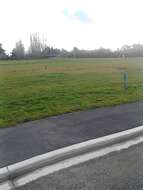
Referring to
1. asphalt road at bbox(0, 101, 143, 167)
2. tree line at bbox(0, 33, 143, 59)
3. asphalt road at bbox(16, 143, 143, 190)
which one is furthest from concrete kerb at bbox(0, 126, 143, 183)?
tree line at bbox(0, 33, 143, 59)

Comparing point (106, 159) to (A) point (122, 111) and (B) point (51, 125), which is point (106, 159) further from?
(A) point (122, 111)

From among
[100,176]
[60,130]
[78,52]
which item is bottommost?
[100,176]

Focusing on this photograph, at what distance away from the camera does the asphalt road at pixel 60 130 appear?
3469mm

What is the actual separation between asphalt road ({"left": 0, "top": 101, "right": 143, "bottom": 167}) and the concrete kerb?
0.16m

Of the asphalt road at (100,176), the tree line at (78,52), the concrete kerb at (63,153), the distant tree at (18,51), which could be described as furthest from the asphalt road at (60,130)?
the distant tree at (18,51)

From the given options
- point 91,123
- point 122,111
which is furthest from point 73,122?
point 122,111

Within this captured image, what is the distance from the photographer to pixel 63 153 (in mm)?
3350

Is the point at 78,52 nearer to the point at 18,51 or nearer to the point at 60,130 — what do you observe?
the point at 18,51

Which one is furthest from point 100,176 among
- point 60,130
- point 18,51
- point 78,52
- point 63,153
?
point 18,51

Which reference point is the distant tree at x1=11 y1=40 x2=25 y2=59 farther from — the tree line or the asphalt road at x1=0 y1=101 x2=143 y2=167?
the asphalt road at x1=0 y1=101 x2=143 y2=167

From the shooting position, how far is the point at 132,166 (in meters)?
3.01

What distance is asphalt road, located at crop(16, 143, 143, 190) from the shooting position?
8.51 feet

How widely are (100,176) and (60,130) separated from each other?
A: 66.6 inches

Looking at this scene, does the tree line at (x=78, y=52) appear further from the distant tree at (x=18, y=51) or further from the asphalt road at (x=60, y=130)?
the asphalt road at (x=60, y=130)
